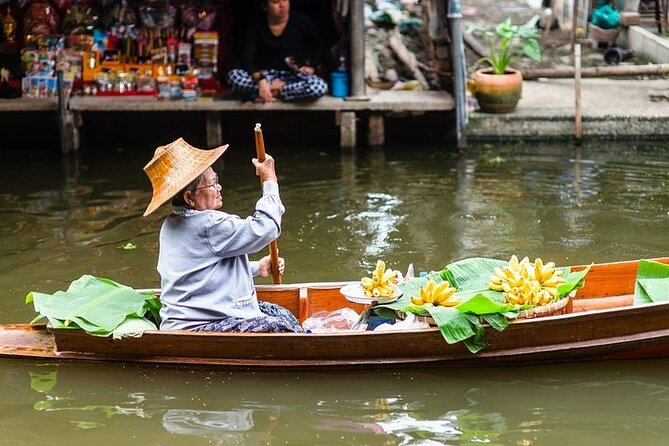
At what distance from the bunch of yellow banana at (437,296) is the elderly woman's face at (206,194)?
119 cm

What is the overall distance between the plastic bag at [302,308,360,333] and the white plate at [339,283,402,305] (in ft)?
0.59

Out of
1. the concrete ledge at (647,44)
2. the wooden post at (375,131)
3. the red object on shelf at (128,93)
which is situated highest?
the concrete ledge at (647,44)

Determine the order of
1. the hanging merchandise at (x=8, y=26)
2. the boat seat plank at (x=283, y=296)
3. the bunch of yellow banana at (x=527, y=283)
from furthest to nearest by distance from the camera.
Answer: the hanging merchandise at (x=8, y=26)
the boat seat plank at (x=283, y=296)
the bunch of yellow banana at (x=527, y=283)

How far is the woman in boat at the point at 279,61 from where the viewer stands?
11.4m

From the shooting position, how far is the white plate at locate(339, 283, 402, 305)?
20.1ft

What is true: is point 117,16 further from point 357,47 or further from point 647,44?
point 647,44

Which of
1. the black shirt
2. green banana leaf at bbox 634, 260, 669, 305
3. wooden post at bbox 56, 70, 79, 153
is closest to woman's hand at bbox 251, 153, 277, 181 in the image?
green banana leaf at bbox 634, 260, 669, 305

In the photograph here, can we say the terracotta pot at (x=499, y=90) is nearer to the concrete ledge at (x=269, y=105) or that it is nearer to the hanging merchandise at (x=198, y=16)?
the concrete ledge at (x=269, y=105)

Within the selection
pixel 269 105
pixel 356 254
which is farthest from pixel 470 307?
pixel 269 105

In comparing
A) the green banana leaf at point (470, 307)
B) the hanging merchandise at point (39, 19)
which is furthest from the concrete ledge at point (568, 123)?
the green banana leaf at point (470, 307)

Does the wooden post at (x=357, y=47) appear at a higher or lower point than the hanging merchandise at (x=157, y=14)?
lower

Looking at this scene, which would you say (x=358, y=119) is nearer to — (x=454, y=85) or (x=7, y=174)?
(x=454, y=85)

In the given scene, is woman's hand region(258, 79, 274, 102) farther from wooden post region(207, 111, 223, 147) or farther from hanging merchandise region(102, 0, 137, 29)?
hanging merchandise region(102, 0, 137, 29)

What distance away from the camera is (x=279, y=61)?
1174 centimetres
